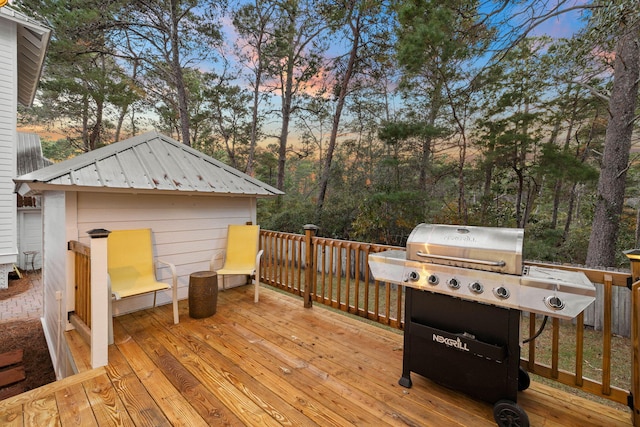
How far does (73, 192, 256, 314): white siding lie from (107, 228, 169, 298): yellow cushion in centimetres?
20

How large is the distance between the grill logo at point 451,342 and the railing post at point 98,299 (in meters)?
2.78

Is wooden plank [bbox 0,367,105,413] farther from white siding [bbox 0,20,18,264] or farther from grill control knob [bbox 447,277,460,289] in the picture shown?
white siding [bbox 0,20,18,264]

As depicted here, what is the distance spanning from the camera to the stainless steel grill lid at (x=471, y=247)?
5.60 ft

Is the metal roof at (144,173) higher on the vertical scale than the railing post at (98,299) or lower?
higher

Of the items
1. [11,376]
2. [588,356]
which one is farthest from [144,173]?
[588,356]

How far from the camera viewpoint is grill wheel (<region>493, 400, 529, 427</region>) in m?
1.68

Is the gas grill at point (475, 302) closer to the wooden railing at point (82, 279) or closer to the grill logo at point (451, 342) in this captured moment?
the grill logo at point (451, 342)

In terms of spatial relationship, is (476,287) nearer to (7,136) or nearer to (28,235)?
(7,136)

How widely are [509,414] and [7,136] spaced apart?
10.4 metres

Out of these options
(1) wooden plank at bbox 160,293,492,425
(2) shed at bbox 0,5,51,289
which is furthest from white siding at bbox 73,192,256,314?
(2) shed at bbox 0,5,51,289

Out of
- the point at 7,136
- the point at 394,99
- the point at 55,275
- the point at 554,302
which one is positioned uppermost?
the point at 394,99

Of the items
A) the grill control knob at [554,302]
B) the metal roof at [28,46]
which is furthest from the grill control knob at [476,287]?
the metal roof at [28,46]

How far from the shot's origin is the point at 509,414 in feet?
5.67

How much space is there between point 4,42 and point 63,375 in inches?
330
